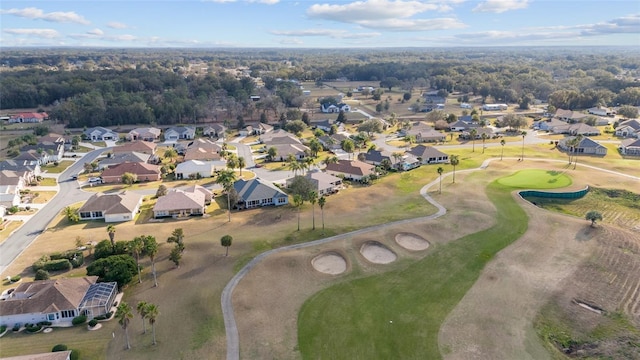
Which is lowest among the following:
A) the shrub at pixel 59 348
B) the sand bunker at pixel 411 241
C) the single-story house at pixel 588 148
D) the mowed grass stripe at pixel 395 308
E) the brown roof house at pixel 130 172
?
the shrub at pixel 59 348

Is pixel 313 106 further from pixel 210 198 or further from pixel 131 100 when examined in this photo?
pixel 210 198

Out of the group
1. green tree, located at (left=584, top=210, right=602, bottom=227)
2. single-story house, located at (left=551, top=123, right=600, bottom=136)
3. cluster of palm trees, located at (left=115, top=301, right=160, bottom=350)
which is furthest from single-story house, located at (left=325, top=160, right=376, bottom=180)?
single-story house, located at (left=551, top=123, right=600, bottom=136)

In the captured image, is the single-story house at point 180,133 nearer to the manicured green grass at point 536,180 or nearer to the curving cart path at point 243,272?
the curving cart path at point 243,272

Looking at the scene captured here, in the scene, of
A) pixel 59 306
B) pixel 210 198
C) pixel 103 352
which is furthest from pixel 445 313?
pixel 210 198

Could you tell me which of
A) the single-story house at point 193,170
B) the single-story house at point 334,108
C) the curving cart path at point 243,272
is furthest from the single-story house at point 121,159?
the single-story house at point 334,108

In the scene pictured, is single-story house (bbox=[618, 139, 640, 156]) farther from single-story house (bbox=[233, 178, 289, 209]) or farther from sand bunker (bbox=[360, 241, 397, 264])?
single-story house (bbox=[233, 178, 289, 209])

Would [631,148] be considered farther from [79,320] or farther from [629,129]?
[79,320]

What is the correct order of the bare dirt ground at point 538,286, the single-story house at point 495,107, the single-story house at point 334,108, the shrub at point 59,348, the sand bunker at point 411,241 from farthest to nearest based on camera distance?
1. the single-story house at point 495,107
2. the single-story house at point 334,108
3. the sand bunker at point 411,241
4. the bare dirt ground at point 538,286
5. the shrub at point 59,348
